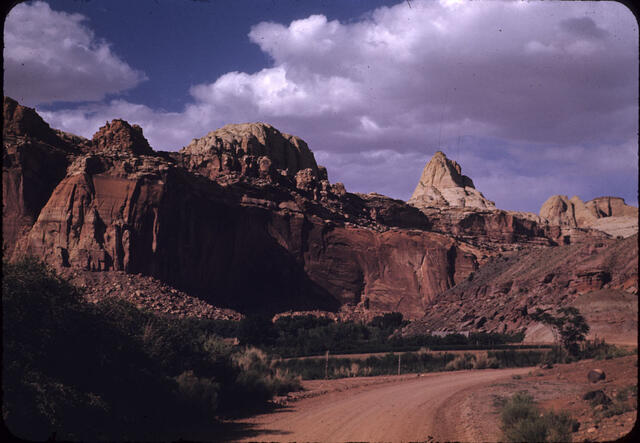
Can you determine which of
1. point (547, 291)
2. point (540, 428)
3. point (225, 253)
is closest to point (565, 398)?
point (540, 428)

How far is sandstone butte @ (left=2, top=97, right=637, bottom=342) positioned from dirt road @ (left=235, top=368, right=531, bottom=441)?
31.2 m

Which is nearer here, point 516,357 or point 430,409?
point 430,409

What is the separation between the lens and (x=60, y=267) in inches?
2613

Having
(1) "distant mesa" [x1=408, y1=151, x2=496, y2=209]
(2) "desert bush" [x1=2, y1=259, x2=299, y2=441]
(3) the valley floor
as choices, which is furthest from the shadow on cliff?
(1) "distant mesa" [x1=408, y1=151, x2=496, y2=209]

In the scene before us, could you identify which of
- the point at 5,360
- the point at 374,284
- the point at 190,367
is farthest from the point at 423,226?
the point at 5,360

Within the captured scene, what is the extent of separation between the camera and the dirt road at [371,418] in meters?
13.9

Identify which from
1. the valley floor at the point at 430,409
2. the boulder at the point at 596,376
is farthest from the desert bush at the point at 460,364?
the boulder at the point at 596,376

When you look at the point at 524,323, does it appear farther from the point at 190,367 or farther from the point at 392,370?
the point at 190,367

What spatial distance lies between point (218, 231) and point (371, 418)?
7024 centimetres

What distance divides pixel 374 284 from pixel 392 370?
5767 cm

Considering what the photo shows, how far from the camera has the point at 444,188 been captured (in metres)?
186

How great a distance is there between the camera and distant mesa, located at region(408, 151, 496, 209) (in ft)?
570

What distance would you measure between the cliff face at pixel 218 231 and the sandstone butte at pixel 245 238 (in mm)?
178

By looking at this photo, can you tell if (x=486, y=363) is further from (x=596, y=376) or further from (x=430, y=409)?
(x=430, y=409)
